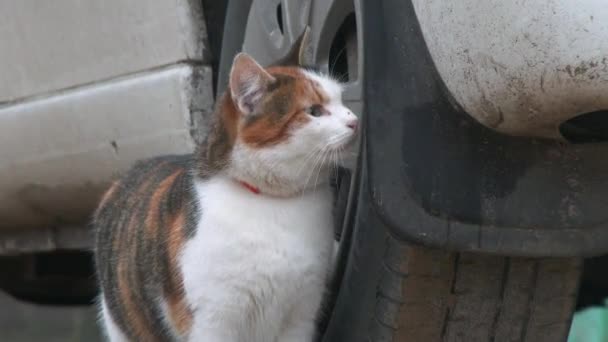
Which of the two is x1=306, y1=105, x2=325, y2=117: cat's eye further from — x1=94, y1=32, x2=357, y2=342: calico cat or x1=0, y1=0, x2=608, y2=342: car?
x1=0, y1=0, x2=608, y2=342: car

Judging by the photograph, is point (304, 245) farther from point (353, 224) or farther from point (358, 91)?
point (358, 91)

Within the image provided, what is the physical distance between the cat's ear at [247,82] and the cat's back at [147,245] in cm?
24

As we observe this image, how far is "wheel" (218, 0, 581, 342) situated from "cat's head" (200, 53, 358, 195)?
7 centimetres

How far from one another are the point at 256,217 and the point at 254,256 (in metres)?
0.08

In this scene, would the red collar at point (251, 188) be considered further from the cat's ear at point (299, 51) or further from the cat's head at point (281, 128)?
the cat's ear at point (299, 51)

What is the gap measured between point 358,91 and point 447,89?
21 cm

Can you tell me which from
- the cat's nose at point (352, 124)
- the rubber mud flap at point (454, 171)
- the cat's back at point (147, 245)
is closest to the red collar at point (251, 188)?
the cat's back at point (147, 245)

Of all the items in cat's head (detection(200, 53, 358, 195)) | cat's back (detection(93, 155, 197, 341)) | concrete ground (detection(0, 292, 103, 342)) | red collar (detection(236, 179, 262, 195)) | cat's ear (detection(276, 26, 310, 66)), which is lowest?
concrete ground (detection(0, 292, 103, 342))

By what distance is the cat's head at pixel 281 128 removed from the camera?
1957 mm

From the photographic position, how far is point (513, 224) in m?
1.67

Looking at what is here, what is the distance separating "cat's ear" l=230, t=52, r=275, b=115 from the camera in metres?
1.95

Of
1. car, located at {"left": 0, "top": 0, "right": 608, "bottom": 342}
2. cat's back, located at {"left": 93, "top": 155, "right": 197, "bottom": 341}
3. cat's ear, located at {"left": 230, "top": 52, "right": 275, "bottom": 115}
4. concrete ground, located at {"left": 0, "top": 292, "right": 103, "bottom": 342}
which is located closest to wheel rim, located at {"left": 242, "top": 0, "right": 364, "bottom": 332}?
car, located at {"left": 0, "top": 0, "right": 608, "bottom": 342}

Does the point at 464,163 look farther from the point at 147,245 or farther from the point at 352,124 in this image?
the point at 147,245

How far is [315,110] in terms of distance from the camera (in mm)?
2004
